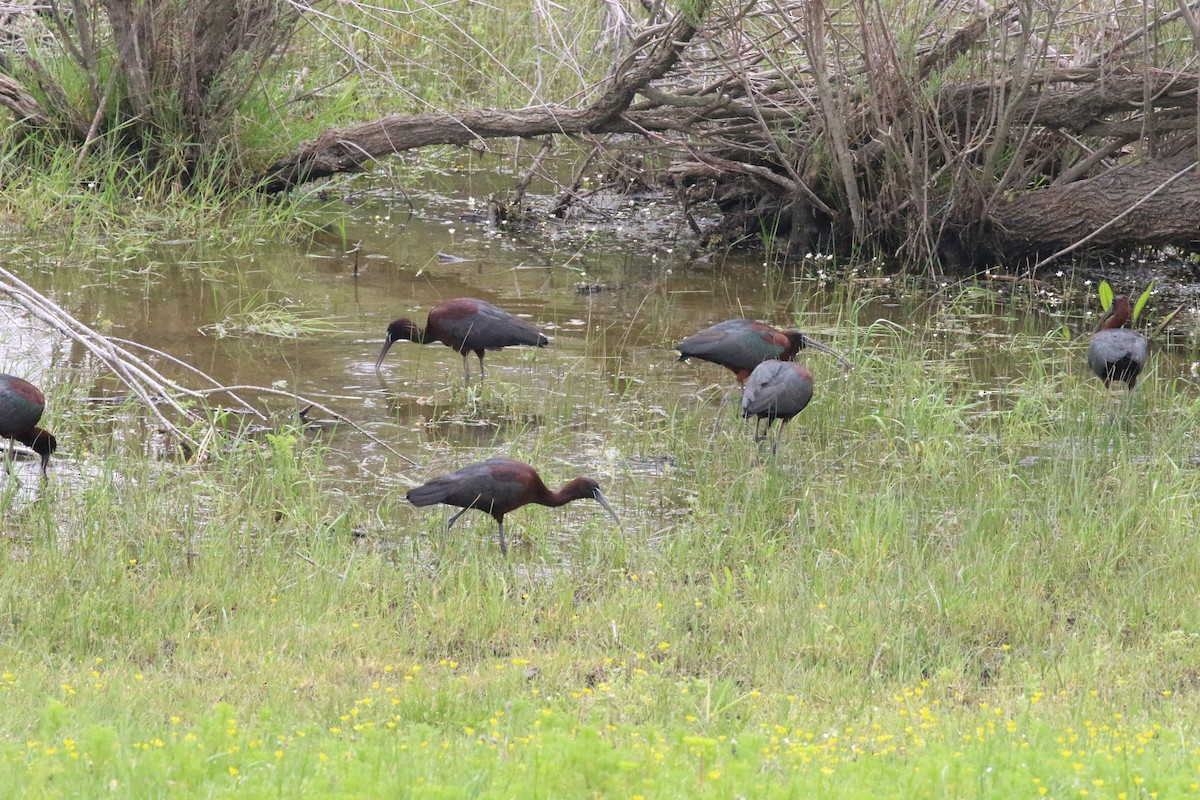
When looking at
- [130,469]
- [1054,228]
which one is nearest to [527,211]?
[1054,228]

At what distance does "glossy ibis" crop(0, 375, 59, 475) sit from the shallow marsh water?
24 centimetres

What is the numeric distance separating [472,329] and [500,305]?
5.80 feet

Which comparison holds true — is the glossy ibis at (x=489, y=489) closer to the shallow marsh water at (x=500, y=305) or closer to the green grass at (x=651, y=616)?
the green grass at (x=651, y=616)

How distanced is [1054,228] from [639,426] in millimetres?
4683

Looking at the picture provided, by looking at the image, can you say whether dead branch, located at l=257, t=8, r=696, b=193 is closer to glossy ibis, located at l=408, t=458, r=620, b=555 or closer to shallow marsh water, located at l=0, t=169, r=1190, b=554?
shallow marsh water, located at l=0, t=169, r=1190, b=554

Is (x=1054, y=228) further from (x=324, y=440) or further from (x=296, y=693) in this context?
(x=296, y=693)

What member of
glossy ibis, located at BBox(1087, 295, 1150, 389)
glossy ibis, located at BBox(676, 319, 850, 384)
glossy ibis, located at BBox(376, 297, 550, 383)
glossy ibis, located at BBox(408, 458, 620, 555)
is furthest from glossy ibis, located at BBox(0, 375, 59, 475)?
glossy ibis, located at BBox(1087, 295, 1150, 389)

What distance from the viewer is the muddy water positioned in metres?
7.79

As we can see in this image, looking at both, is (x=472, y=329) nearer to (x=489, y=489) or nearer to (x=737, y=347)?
(x=737, y=347)

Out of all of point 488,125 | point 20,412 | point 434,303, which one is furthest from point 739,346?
point 488,125

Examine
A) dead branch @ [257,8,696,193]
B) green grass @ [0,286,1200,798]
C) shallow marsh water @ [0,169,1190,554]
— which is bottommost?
green grass @ [0,286,1200,798]

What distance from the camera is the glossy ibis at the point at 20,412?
6.23 meters

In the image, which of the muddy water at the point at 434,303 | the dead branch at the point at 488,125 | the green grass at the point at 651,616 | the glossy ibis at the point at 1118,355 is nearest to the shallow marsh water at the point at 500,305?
the muddy water at the point at 434,303

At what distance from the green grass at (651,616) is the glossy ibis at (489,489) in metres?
0.17
